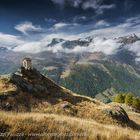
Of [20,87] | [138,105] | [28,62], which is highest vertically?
[28,62]

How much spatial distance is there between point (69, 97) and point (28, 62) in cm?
1020

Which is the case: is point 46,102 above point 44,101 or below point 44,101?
below

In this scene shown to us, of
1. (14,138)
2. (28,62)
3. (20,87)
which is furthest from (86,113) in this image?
(14,138)

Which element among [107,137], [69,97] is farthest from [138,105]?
[107,137]

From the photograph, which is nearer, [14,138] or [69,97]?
[14,138]

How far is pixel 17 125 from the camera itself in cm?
1275

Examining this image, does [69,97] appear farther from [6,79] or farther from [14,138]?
[14,138]

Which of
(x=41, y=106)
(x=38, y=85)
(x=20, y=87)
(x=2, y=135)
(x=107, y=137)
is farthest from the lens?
(x=38, y=85)

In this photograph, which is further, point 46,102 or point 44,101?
point 44,101

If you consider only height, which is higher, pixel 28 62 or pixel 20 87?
pixel 28 62

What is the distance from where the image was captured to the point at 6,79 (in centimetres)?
4344

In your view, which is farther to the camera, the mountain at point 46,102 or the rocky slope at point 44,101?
the rocky slope at point 44,101

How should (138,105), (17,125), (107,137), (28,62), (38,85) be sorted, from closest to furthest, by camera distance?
(17,125)
(107,137)
(38,85)
(28,62)
(138,105)

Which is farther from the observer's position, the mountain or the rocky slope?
the rocky slope
